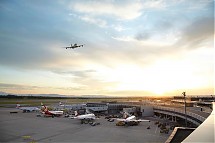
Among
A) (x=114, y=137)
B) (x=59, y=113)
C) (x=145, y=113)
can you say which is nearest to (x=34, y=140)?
(x=114, y=137)

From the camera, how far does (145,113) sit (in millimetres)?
77812

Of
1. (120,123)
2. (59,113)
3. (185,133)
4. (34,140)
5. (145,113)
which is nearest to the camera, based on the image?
(185,133)

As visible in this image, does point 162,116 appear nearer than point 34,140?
No

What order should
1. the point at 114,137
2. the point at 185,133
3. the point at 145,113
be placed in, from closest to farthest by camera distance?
1. the point at 185,133
2. the point at 114,137
3. the point at 145,113

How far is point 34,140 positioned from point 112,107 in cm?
6860

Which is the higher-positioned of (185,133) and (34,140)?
(185,133)

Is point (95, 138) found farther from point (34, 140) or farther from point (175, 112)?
point (175, 112)

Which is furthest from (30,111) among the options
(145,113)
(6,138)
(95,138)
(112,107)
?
(95,138)

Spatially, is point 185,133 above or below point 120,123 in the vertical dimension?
above

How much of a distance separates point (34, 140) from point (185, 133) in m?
25.9

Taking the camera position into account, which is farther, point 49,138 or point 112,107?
point 112,107

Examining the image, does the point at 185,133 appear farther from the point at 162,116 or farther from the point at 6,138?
the point at 162,116

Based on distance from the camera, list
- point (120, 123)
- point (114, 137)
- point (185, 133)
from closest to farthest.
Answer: point (185, 133) < point (114, 137) < point (120, 123)

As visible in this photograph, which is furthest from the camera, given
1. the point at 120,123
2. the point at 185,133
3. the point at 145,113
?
the point at 145,113
